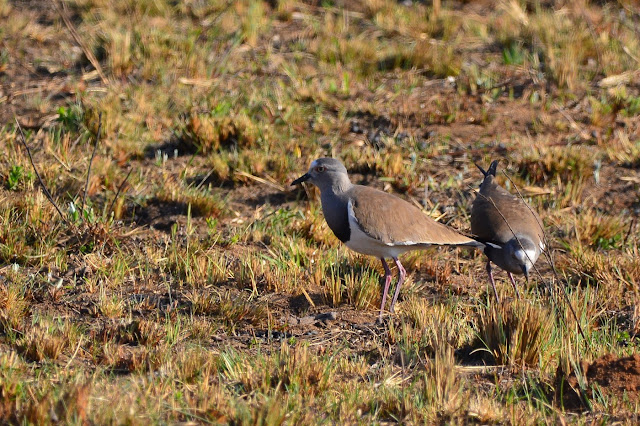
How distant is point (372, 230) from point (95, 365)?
1978 millimetres

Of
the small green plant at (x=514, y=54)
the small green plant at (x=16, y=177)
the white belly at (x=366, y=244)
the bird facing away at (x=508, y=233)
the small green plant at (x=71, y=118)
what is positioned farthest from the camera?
the small green plant at (x=514, y=54)

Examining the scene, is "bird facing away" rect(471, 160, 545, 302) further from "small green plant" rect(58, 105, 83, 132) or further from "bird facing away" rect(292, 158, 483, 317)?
"small green plant" rect(58, 105, 83, 132)

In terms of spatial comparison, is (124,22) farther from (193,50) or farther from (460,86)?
(460,86)

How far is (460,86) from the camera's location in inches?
364

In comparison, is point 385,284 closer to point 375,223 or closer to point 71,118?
point 375,223

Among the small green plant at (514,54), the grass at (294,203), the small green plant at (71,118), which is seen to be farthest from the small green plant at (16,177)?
the small green plant at (514,54)

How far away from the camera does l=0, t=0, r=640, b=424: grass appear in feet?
15.3

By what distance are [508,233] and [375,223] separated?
102 centimetres

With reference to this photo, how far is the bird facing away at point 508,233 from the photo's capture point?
19.9ft

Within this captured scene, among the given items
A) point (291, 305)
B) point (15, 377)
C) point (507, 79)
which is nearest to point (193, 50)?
point (507, 79)

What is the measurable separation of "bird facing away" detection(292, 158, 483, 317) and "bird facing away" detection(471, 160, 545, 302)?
189 millimetres

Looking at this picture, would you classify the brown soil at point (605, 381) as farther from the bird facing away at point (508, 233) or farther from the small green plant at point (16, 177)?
the small green plant at point (16, 177)

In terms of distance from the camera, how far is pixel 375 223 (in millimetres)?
5852

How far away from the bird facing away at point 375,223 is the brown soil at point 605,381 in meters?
1.47
